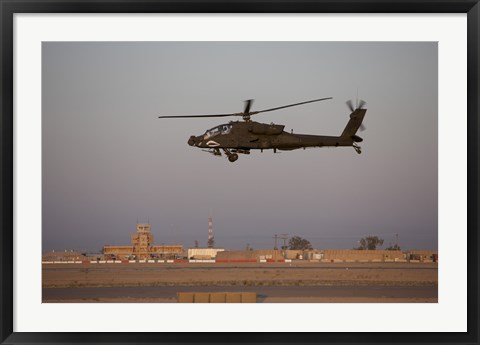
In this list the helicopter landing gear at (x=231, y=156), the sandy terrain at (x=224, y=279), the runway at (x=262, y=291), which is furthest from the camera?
the sandy terrain at (x=224, y=279)

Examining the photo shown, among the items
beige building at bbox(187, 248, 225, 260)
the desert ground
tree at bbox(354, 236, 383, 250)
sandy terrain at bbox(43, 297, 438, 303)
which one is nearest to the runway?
the desert ground

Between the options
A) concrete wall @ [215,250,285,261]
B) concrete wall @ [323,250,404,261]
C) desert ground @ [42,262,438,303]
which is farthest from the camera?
concrete wall @ [215,250,285,261]

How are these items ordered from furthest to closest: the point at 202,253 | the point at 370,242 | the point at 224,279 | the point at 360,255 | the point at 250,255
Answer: the point at 370,242 → the point at 202,253 → the point at 250,255 → the point at 360,255 → the point at 224,279

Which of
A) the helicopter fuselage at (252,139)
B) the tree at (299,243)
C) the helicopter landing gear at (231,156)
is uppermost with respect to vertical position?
the helicopter fuselage at (252,139)

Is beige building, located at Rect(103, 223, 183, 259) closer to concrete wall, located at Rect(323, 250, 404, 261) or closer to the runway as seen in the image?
concrete wall, located at Rect(323, 250, 404, 261)

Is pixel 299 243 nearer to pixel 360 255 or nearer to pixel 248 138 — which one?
pixel 360 255

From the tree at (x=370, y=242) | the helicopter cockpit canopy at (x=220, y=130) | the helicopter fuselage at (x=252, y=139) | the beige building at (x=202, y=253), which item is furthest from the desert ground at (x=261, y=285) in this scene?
the tree at (x=370, y=242)

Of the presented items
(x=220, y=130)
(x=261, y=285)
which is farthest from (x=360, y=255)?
(x=220, y=130)

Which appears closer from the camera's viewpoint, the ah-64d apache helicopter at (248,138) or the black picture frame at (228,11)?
the black picture frame at (228,11)

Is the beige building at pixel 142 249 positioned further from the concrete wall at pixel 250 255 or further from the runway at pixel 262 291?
the runway at pixel 262 291
